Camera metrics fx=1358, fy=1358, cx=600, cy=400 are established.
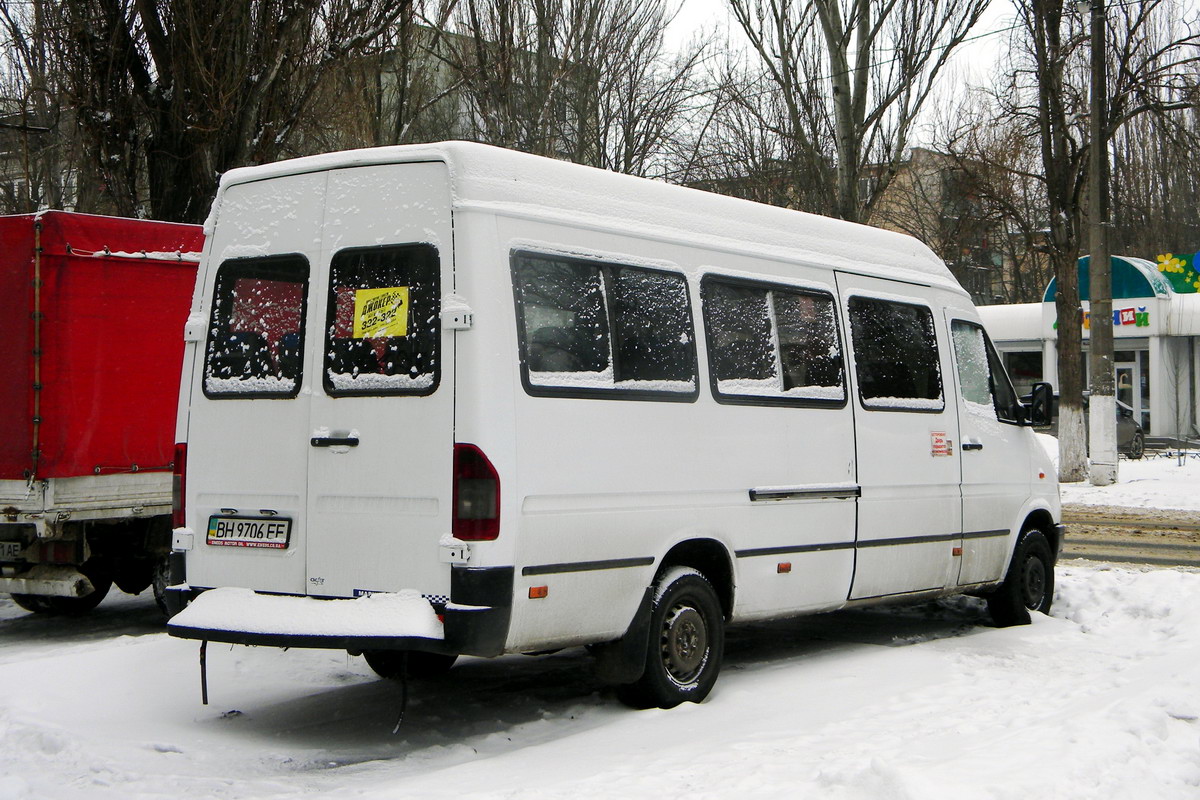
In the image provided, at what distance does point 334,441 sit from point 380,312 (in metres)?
0.62

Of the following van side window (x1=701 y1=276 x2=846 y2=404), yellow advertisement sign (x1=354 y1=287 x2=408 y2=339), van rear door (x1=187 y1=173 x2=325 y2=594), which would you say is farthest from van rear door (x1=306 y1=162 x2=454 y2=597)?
van side window (x1=701 y1=276 x2=846 y2=404)

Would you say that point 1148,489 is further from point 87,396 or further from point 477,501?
point 477,501

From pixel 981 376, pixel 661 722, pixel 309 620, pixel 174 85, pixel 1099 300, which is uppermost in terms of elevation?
pixel 174 85

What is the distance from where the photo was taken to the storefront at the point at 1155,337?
108 feet

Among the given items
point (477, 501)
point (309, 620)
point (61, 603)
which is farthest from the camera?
point (61, 603)

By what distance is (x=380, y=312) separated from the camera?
6172 millimetres

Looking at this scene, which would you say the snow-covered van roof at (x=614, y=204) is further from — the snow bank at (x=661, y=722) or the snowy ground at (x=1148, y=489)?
the snowy ground at (x=1148, y=489)

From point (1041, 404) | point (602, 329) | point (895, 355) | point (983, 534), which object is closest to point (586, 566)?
point (602, 329)

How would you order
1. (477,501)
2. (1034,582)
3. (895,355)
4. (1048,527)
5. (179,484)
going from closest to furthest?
(477,501)
(179,484)
(895,355)
(1034,582)
(1048,527)

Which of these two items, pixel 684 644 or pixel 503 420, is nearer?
pixel 503 420

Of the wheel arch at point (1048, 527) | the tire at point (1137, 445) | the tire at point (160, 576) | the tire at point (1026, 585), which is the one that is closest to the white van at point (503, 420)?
the tire at point (1026, 585)

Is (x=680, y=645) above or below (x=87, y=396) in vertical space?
below

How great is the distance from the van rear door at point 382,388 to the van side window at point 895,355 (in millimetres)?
3185

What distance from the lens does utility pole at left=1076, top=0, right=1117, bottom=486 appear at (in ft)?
67.1
